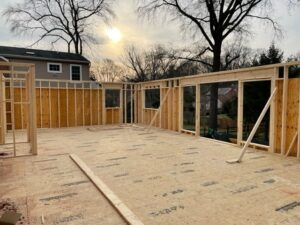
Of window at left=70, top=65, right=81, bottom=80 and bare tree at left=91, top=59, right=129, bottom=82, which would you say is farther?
bare tree at left=91, top=59, right=129, bottom=82

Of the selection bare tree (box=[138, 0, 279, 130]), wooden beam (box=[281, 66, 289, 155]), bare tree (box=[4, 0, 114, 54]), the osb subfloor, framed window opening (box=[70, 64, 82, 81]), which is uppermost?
bare tree (box=[4, 0, 114, 54])

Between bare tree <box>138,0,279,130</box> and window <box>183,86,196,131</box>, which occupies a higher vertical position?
bare tree <box>138,0,279,130</box>

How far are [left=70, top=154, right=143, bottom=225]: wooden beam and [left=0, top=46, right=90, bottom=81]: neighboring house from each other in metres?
12.7

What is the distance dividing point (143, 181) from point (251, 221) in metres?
1.91

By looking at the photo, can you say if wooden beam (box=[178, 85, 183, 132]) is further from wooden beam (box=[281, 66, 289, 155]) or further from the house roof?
the house roof

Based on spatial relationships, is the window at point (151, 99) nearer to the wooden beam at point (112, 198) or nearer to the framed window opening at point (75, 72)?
the framed window opening at point (75, 72)

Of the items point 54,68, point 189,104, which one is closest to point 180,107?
point 189,104

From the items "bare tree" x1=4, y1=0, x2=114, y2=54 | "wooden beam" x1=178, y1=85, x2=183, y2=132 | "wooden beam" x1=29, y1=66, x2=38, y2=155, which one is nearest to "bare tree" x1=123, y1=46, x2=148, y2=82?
"bare tree" x1=4, y1=0, x2=114, y2=54

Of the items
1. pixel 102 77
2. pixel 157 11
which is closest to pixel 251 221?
pixel 157 11

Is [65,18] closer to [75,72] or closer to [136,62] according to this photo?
[75,72]

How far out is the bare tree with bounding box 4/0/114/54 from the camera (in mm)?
19688

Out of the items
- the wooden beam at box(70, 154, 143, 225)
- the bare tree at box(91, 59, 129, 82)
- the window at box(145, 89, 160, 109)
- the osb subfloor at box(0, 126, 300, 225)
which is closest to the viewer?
the wooden beam at box(70, 154, 143, 225)

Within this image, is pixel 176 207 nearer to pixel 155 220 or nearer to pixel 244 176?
pixel 155 220

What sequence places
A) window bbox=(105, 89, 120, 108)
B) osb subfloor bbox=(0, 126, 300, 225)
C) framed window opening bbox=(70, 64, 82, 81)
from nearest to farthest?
1. osb subfloor bbox=(0, 126, 300, 225)
2. window bbox=(105, 89, 120, 108)
3. framed window opening bbox=(70, 64, 82, 81)
